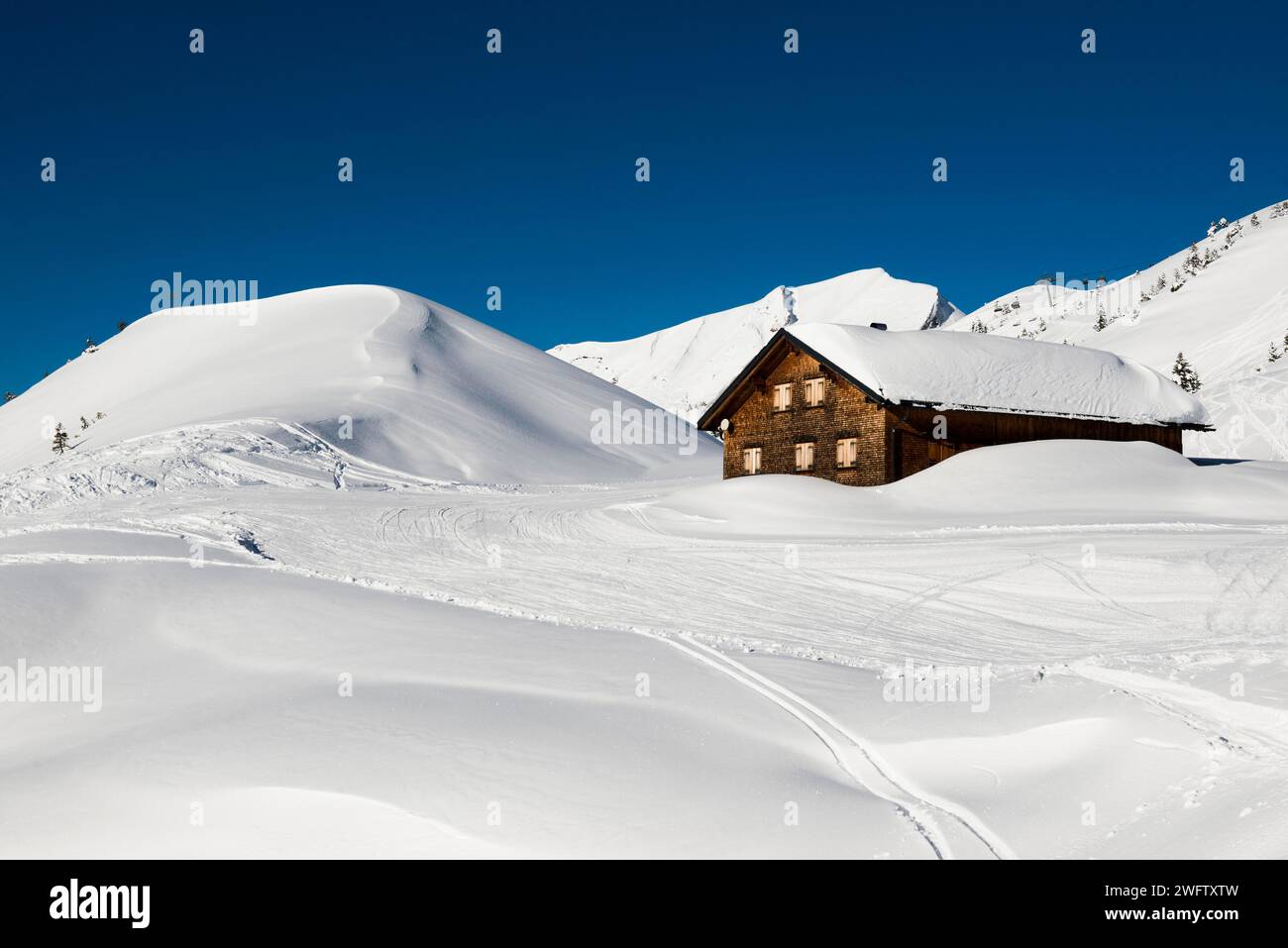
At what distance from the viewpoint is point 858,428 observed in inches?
1437

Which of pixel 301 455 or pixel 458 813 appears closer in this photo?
pixel 458 813

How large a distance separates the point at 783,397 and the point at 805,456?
103 inches

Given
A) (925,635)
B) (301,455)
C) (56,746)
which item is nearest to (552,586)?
(925,635)

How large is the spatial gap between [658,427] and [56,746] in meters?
73.5

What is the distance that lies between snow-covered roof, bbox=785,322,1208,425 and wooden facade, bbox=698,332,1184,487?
0.36 meters

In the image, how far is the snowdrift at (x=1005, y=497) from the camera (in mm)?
28828

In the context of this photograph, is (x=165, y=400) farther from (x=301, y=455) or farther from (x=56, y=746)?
(x=56, y=746)

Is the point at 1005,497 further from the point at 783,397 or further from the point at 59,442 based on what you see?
the point at 59,442

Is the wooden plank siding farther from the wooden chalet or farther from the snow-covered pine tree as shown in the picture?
the snow-covered pine tree

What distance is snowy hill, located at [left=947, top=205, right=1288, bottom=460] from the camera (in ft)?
191

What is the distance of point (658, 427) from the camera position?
8394cm

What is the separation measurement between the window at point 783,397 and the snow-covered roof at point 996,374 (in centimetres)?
199

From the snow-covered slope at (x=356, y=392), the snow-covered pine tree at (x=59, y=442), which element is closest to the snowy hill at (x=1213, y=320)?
the snow-covered slope at (x=356, y=392)

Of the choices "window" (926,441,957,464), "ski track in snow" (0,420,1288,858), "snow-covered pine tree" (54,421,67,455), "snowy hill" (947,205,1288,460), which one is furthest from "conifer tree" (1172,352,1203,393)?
"snow-covered pine tree" (54,421,67,455)
